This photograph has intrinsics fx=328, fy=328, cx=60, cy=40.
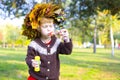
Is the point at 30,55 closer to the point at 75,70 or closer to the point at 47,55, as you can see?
the point at 47,55

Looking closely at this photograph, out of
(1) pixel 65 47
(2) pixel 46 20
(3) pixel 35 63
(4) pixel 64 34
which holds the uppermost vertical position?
(2) pixel 46 20

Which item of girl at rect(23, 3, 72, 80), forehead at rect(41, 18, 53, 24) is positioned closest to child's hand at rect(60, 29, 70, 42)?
girl at rect(23, 3, 72, 80)

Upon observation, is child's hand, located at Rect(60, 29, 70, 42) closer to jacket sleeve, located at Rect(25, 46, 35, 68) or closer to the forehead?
the forehead

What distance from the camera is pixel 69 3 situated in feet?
45.9

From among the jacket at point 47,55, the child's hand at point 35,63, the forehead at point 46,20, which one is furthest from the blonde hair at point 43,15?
the child's hand at point 35,63

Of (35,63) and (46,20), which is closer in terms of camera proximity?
(35,63)

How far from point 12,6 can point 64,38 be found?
9110 mm

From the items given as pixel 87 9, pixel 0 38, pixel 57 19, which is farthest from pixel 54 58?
pixel 0 38

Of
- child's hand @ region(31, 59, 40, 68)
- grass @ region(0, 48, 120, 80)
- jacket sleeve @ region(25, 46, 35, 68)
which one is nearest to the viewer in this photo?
child's hand @ region(31, 59, 40, 68)

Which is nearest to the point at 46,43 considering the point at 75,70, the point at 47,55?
the point at 47,55

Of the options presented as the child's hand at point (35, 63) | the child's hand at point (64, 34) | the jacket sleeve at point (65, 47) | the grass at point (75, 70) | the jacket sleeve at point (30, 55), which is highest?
the child's hand at point (64, 34)

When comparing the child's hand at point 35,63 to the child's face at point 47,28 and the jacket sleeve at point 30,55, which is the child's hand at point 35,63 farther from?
the child's face at point 47,28

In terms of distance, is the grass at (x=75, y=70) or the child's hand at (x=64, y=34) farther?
the grass at (x=75, y=70)

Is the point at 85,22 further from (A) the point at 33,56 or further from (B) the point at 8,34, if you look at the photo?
(B) the point at 8,34
